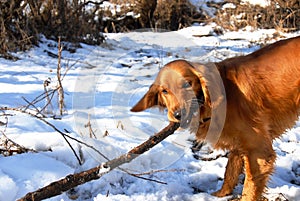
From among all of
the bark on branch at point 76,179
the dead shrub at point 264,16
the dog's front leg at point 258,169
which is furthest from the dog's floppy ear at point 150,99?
the dead shrub at point 264,16

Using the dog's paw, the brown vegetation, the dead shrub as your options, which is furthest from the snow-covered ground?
the dead shrub

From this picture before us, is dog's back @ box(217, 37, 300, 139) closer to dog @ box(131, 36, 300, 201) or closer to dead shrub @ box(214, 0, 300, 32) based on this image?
dog @ box(131, 36, 300, 201)

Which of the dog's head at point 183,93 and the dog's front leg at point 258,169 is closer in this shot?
the dog's head at point 183,93

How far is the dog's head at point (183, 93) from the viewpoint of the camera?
2.36 m

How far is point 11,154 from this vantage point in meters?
2.74

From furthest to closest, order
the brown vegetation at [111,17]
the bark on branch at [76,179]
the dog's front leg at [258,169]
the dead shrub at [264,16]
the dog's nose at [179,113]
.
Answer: the dead shrub at [264,16]
the brown vegetation at [111,17]
the dog's front leg at [258,169]
the dog's nose at [179,113]
the bark on branch at [76,179]

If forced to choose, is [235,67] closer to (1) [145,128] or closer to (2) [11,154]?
(1) [145,128]

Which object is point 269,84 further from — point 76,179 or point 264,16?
point 264,16

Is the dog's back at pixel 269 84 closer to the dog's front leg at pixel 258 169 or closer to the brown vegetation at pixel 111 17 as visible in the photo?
the dog's front leg at pixel 258 169

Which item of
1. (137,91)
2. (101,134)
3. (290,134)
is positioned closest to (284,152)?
(290,134)

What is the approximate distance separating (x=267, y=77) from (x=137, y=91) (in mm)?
2390

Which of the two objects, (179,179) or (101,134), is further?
(101,134)

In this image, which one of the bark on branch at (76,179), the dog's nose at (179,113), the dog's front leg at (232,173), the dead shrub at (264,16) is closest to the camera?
the bark on branch at (76,179)

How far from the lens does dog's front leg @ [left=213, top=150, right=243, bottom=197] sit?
2.68m
